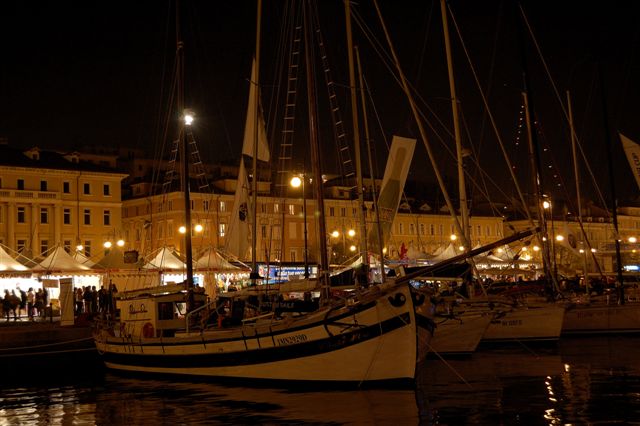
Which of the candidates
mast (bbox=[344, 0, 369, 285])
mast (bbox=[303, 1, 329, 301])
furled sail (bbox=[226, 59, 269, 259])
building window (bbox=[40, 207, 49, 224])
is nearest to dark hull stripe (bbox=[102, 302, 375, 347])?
mast (bbox=[303, 1, 329, 301])

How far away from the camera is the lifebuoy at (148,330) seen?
33.5 m

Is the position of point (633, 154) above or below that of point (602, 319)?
above

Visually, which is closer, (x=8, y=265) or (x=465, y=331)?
(x=465, y=331)

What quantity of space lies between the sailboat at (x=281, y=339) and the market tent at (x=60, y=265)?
19477mm

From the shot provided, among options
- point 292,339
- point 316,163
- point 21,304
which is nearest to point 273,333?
point 292,339

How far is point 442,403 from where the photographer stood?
80.0 ft

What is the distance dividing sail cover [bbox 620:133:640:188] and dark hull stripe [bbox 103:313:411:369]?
847 inches

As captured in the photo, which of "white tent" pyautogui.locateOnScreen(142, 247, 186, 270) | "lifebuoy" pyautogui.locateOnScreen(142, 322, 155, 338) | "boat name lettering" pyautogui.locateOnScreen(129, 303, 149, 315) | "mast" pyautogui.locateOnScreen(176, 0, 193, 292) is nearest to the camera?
"lifebuoy" pyautogui.locateOnScreen(142, 322, 155, 338)

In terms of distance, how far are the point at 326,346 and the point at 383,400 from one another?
2.71 metres

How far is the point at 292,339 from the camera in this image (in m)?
27.0

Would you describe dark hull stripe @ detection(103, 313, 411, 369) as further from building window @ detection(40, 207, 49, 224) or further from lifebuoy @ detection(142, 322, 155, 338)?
building window @ detection(40, 207, 49, 224)

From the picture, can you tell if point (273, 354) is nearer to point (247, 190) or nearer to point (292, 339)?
point (292, 339)

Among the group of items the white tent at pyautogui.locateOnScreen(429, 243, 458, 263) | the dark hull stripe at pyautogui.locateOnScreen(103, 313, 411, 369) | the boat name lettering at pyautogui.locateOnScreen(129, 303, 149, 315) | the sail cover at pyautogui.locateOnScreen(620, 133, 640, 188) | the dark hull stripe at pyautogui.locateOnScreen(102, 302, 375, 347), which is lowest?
the dark hull stripe at pyautogui.locateOnScreen(103, 313, 411, 369)

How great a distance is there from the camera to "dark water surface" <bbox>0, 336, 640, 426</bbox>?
22375 mm
